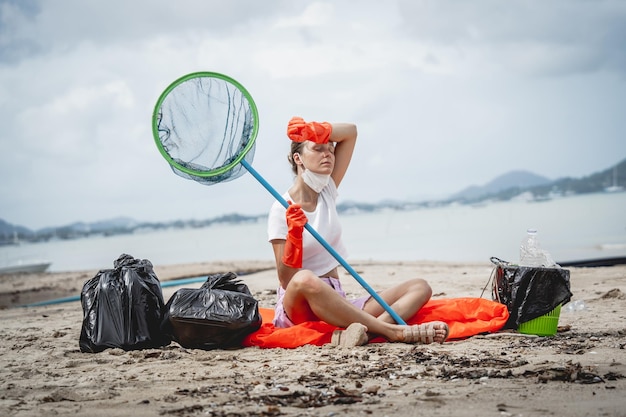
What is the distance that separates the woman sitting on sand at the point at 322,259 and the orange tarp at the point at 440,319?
0.11m

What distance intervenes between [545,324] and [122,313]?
2698mm

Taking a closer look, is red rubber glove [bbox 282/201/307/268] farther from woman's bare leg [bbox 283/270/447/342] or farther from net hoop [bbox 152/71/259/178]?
net hoop [bbox 152/71/259/178]

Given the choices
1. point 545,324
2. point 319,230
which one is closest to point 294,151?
point 319,230

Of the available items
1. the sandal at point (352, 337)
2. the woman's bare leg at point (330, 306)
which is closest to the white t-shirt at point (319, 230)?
the woman's bare leg at point (330, 306)

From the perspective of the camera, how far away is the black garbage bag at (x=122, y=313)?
14.1 ft

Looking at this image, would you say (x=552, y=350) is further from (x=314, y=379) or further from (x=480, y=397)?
(x=314, y=379)

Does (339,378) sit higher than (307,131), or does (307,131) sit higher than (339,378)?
(307,131)

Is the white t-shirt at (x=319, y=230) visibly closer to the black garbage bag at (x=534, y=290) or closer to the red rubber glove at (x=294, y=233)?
the red rubber glove at (x=294, y=233)

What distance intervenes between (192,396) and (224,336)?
4.06 feet

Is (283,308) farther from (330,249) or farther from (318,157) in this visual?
(318,157)

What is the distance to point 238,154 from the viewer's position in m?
4.34

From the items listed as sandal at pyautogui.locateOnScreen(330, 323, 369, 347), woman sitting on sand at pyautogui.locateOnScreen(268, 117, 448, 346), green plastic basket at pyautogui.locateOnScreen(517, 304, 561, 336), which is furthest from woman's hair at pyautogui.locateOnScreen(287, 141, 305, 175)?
green plastic basket at pyautogui.locateOnScreen(517, 304, 561, 336)

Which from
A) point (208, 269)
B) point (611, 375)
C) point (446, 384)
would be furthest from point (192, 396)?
point (208, 269)

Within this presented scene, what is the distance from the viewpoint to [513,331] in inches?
173
